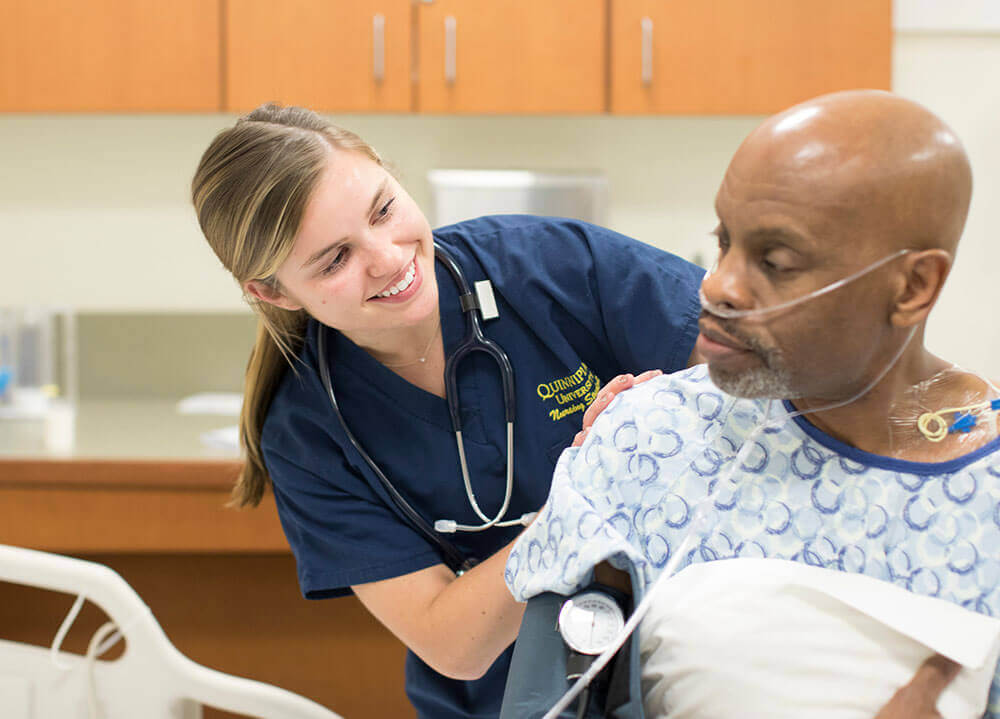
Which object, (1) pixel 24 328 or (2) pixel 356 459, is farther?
(1) pixel 24 328

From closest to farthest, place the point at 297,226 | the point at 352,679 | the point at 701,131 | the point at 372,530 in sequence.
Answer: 1. the point at 297,226
2. the point at 372,530
3. the point at 352,679
4. the point at 701,131

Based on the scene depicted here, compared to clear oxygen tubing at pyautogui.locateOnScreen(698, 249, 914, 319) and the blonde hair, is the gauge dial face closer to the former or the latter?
clear oxygen tubing at pyautogui.locateOnScreen(698, 249, 914, 319)

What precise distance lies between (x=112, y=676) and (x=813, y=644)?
0.89m

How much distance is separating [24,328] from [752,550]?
2.34 meters

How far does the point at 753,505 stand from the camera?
0.78 meters

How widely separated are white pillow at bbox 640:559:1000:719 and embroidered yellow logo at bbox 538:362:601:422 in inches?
20.0

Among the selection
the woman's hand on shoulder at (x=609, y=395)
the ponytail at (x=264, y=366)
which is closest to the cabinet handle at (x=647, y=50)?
the ponytail at (x=264, y=366)

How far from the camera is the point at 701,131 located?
107 inches

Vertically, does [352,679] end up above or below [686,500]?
below

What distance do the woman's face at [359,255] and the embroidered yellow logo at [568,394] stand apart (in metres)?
0.21

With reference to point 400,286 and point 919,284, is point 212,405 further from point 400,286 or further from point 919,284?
point 919,284

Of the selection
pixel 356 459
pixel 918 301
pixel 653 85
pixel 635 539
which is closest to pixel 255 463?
pixel 356 459

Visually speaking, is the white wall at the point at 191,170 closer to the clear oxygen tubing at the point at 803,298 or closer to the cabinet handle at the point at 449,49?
the cabinet handle at the point at 449,49

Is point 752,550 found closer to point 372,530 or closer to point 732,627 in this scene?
point 732,627
